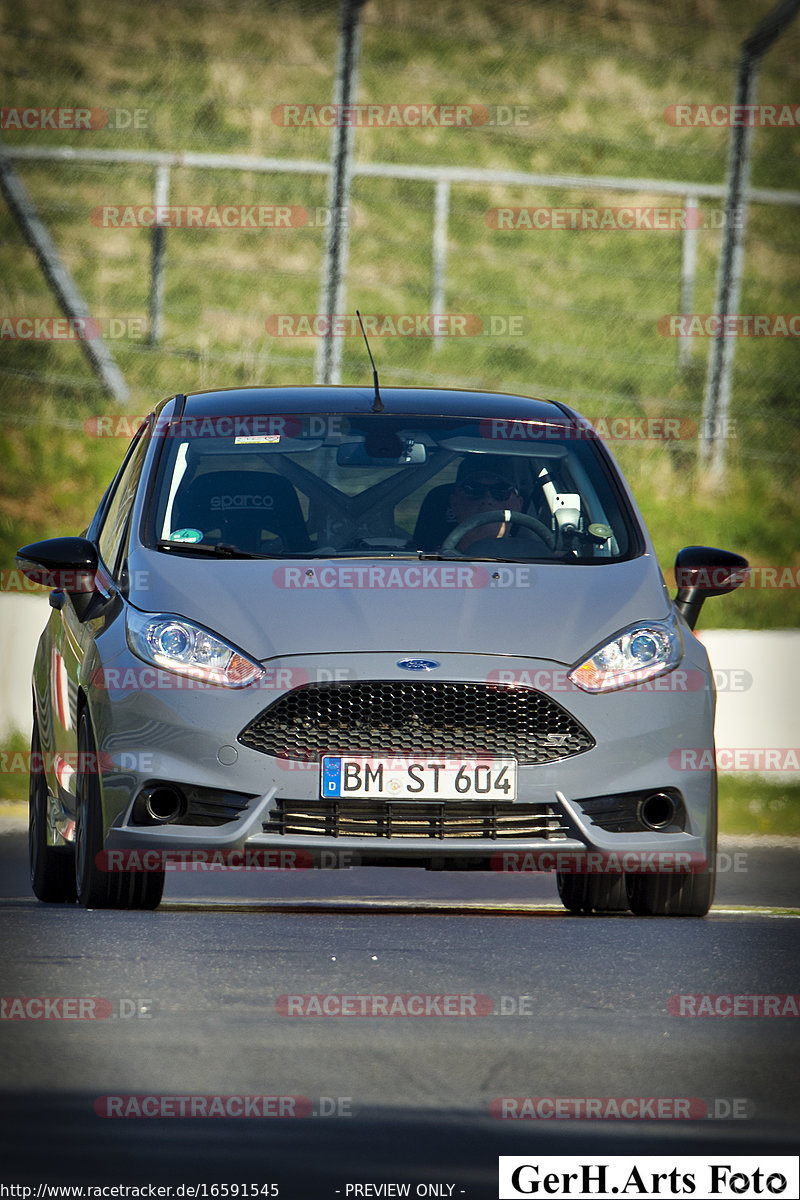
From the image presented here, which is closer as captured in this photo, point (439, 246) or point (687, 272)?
point (439, 246)

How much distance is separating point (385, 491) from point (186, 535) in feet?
2.65

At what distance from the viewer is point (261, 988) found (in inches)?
265

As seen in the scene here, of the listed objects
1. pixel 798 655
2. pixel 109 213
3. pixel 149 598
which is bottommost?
pixel 798 655

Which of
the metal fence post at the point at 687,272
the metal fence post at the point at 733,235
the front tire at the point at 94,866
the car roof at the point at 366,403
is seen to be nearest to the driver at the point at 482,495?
the car roof at the point at 366,403

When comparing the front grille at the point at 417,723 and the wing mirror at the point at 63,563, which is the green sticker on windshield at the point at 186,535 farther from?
the front grille at the point at 417,723

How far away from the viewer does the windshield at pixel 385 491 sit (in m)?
8.47

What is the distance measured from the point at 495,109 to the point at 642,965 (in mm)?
18795

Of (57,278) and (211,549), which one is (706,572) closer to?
(211,549)

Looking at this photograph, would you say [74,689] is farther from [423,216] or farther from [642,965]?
[423,216]

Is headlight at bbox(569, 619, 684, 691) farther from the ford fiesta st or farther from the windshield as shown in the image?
the windshield

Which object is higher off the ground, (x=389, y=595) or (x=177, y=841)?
(x=389, y=595)

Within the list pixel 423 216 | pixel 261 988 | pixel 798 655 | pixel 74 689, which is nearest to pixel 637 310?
pixel 423 216

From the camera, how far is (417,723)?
762 centimetres

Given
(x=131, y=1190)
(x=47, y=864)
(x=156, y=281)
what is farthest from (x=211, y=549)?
(x=156, y=281)
